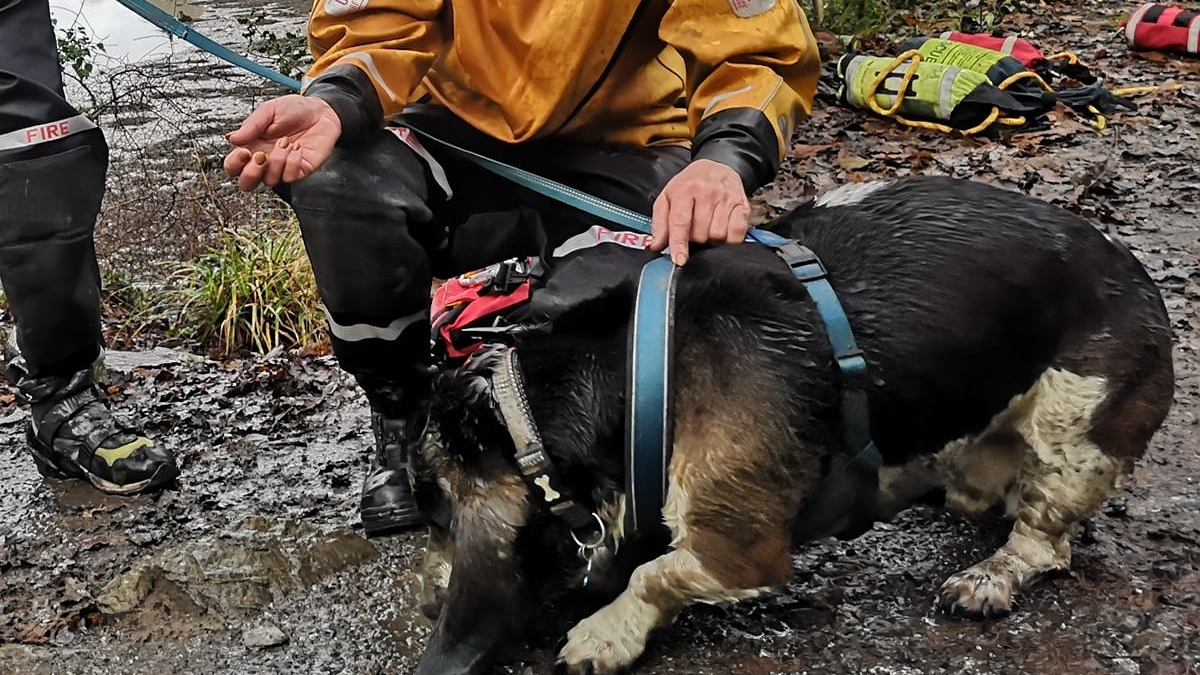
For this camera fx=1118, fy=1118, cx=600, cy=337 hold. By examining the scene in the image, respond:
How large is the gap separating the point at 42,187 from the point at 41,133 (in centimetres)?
14

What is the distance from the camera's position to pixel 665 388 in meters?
2.05

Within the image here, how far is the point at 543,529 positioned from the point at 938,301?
922mm

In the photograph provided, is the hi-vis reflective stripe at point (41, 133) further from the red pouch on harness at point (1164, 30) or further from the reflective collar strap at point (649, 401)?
the red pouch on harness at point (1164, 30)

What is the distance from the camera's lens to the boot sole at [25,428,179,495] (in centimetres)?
318

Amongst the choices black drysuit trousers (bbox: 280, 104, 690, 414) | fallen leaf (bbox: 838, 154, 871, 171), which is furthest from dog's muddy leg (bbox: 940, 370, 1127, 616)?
fallen leaf (bbox: 838, 154, 871, 171)

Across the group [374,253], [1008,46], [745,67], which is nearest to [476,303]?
[374,253]

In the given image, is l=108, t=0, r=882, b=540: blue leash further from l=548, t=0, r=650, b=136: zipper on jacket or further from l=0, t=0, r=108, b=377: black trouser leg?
l=0, t=0, r=108, b=377: black trouser leg

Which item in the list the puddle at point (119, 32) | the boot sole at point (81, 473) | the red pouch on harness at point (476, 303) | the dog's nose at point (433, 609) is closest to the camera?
the dog's nose at point (433, 609)

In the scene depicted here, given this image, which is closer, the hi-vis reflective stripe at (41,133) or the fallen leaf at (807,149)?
the hi-vis reflective stripe at (41,133)

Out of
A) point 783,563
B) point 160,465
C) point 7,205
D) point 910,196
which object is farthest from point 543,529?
point 7,205

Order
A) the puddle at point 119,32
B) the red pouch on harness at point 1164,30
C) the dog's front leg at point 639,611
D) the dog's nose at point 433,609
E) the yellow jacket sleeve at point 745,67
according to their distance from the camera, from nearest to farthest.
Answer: the dog's front leg at point 639,611, the dog's nose at point 433,609, the yellow jacket sleeve at point 745,67, the red pouch on harness at point 1164,30, the puddle at point 119,32

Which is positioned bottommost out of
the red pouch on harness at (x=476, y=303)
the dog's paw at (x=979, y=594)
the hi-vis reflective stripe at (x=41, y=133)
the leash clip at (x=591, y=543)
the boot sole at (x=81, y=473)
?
the boot sole at (x=81, y=473)

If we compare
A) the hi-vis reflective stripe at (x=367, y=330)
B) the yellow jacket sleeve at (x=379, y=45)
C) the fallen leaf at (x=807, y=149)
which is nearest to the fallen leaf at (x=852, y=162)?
the fallen leaf at (x=807, y=149)

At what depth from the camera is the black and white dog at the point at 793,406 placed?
7.01ft
